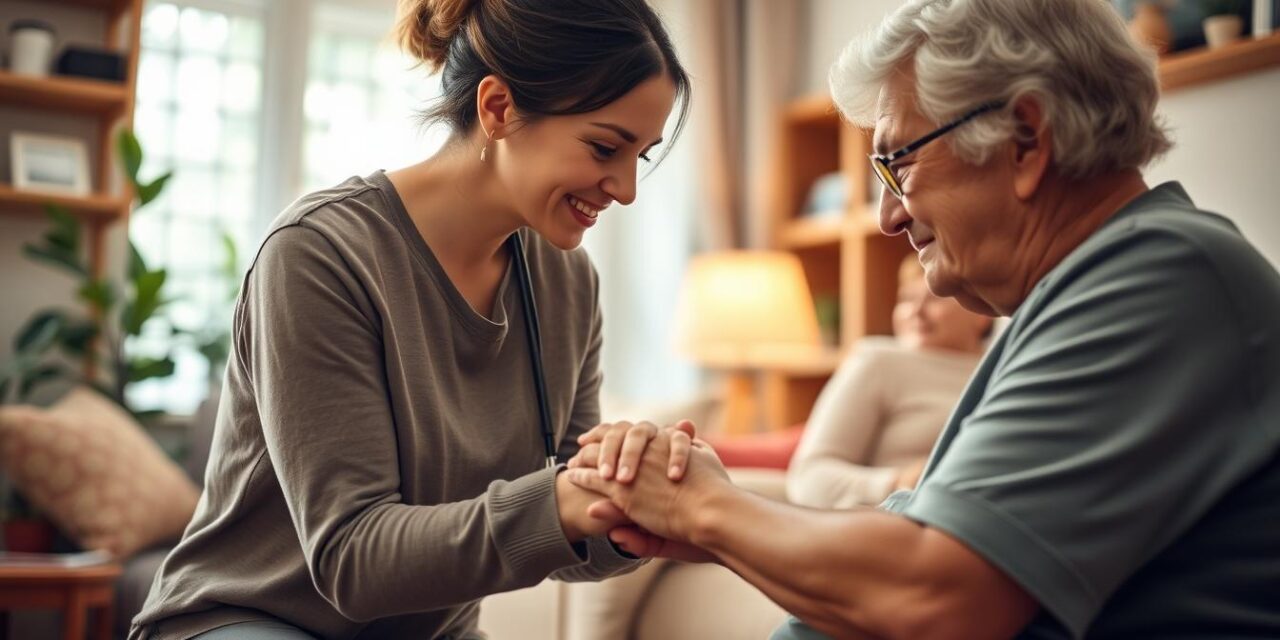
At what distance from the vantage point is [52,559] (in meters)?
3.36

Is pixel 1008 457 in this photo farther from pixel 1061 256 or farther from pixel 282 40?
pixel 282 40

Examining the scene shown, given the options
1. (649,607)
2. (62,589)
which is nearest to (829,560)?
(649,607)

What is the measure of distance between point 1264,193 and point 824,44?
2651mm

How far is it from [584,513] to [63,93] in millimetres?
3603

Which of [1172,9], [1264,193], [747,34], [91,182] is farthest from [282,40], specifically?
[1264,193]

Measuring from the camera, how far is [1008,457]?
0.88 m

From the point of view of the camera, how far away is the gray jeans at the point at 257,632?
50.6 inches

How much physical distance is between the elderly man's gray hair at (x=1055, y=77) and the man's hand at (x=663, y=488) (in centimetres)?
38

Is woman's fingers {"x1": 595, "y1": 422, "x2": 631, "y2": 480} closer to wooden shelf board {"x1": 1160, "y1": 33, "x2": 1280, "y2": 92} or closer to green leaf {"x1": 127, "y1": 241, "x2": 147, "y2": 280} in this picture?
wooden shelf board {"x1": 1160, "y1": 33, "x2": 1280, "y2": 92}

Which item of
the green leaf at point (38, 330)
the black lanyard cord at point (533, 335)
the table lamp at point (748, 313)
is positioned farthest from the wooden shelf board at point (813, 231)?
the black lanyard cord at point (533, 335)

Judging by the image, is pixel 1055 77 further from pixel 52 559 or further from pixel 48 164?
pixel 48 164

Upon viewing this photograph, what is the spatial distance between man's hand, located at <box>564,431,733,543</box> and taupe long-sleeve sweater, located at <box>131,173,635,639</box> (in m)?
0.06

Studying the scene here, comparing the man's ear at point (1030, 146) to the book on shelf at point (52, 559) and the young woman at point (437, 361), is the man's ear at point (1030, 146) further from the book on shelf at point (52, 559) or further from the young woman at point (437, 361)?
the book on shelf at point (52, 559)

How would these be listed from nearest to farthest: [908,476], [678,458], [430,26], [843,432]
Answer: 1. [678,458]
2. [430,26]
3. [908,476]
4. [843,432]
